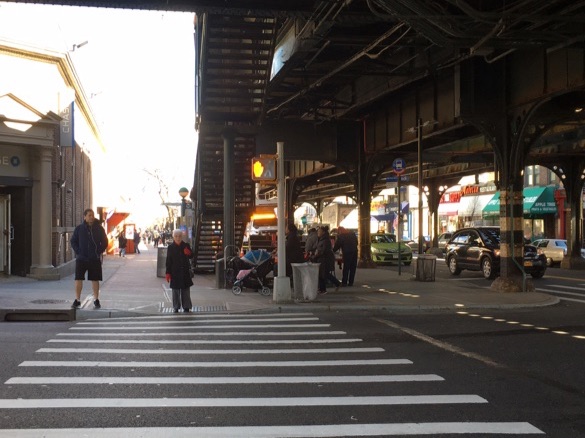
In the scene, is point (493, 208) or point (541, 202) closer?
point (541, 202)

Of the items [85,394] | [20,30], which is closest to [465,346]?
[85,394]

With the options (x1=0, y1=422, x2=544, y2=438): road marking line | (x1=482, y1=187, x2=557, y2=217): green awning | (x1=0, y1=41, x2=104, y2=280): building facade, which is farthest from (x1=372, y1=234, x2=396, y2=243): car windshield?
(x1=0, y1=422, x2=544, y2=438): road marking line

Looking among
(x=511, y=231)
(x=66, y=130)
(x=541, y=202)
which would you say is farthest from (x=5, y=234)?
(x=541, y=202)

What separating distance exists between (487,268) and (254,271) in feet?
31.6

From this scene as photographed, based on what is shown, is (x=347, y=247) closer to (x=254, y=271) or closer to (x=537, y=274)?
(x=254, y=271)

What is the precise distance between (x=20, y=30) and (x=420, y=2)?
13054 mm

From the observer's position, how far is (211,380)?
6.86m

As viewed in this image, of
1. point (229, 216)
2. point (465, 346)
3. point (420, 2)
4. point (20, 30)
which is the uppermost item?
point (20, 30)

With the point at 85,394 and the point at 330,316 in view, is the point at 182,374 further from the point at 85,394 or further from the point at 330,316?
the point at 330,316

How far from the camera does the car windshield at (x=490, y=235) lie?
70.8 ft

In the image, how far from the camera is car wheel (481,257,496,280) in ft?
69.0

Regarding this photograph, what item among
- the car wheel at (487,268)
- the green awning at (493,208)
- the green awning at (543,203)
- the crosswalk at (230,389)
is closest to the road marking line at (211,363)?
the crosswalk at (230,389)

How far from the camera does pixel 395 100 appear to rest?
73.9 feet

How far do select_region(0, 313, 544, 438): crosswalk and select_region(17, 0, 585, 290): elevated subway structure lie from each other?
6.15m
